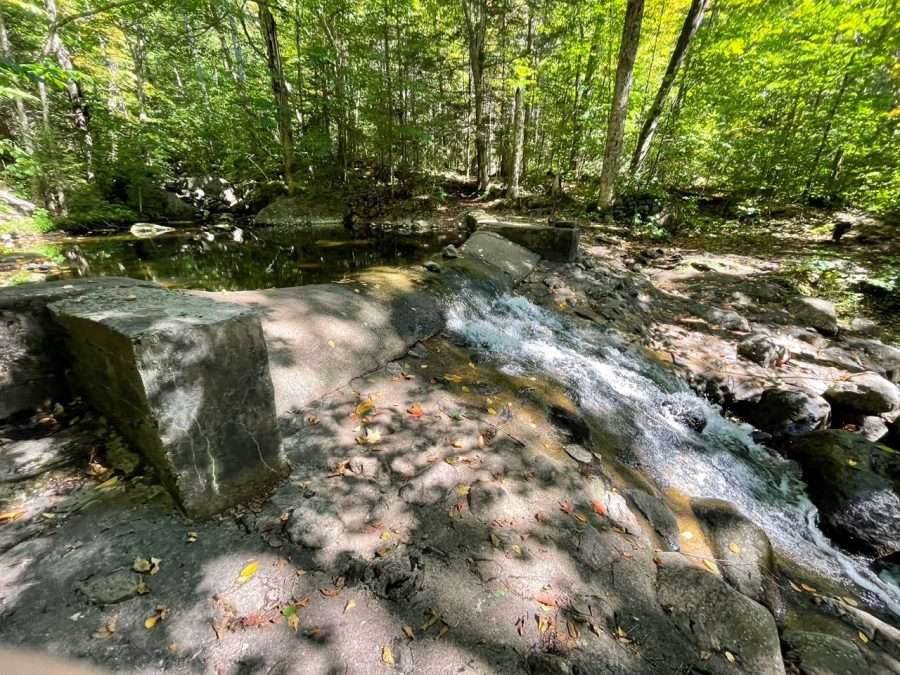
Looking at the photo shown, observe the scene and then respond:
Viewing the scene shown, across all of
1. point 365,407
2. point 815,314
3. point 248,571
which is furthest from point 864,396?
point 248,571

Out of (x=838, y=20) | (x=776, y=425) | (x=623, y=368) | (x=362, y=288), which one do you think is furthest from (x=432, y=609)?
(x=838, y=20)

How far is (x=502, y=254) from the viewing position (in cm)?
740

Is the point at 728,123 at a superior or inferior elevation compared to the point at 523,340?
superior

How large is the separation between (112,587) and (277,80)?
1489 centimetres

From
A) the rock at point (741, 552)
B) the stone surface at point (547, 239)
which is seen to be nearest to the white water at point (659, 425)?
the rock at point (741, 552)

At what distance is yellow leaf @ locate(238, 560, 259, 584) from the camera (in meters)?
1.82

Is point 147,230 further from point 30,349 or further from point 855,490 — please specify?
point 855,490

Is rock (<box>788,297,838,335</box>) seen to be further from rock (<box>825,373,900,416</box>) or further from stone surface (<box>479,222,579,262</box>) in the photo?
stone surface (<box>479,222,579,262</box>)

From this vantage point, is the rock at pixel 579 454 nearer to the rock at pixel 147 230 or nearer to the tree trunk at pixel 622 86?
the tree trunk at pixel 622 86

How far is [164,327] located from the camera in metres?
1.65

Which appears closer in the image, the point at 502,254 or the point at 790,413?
the point at 790,413

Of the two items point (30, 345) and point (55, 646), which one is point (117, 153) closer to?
point (30, 345)

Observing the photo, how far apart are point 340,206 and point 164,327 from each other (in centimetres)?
1416

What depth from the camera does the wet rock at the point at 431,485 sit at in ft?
8.05
